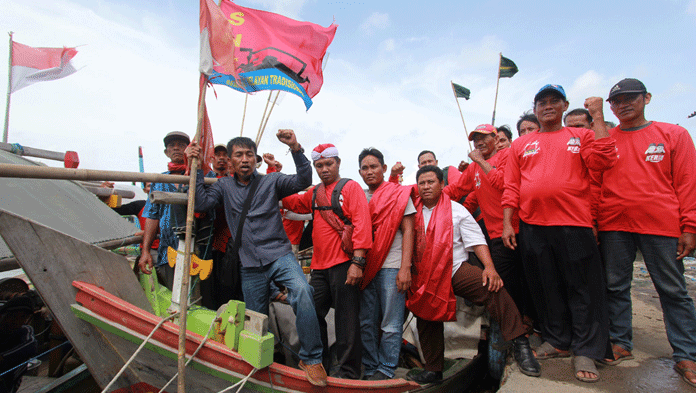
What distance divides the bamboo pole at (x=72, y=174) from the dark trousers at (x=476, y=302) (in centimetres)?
248

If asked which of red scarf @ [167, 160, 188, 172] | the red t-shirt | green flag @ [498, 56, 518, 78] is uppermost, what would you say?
green flag @ [498, 56, 518, 78]

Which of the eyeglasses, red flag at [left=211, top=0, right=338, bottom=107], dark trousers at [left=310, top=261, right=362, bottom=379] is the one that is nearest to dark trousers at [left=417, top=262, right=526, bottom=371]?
dark trousers at [left=310, top=261, right=362, bottom=379]

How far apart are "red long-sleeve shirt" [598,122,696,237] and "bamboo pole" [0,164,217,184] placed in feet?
11.7

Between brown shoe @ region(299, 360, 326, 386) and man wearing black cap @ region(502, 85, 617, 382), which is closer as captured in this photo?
brown shoe @ region(299, 360, 326, 386)

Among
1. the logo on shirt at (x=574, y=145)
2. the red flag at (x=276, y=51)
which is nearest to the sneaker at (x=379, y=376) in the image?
the logo on shirt at (x=574, y=145)

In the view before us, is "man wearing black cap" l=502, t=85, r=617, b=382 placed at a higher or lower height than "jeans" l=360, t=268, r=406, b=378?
higher

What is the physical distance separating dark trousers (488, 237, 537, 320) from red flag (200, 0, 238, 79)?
301 cm

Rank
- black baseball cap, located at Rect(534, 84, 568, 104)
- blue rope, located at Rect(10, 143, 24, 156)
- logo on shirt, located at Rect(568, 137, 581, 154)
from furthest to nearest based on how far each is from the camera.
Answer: blue rope, located at Rect(10, 143, 24, 156), black baseball cap, located at Rect(534, 84, 568, 104), logo on shirt, located at Rect(568, 137, 581, 154)

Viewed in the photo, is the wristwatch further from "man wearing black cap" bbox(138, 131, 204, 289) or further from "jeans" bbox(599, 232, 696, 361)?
"jeans" bbox(599, 232, 696, 361)

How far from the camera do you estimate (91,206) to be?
13.0 feet

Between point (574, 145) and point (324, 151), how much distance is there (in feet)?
7.03

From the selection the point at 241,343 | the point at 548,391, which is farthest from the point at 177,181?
the point at 548,391

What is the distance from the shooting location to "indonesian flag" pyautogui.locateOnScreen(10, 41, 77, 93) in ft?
23.6

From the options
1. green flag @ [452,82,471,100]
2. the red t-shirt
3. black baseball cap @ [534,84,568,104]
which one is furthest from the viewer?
green flag @ [452,82,471,100]
